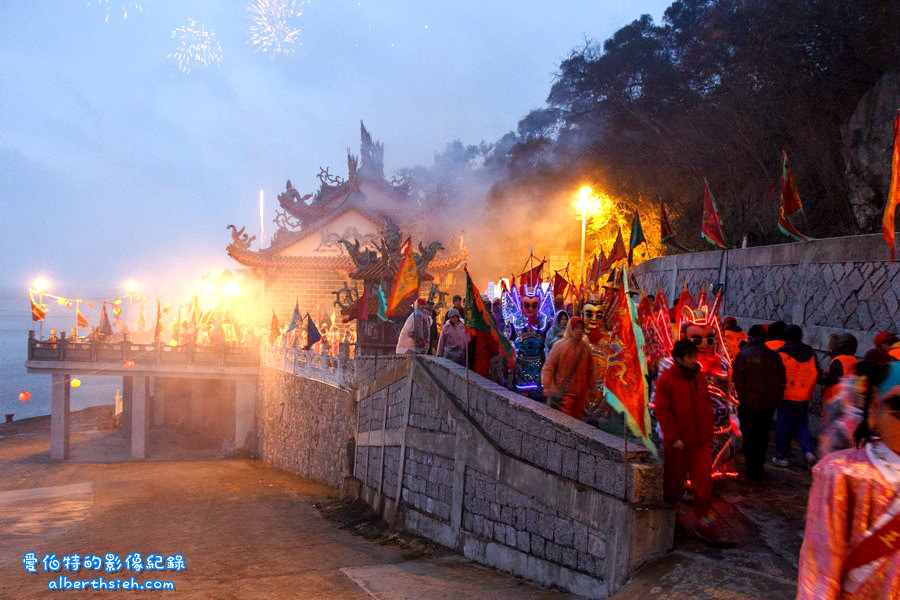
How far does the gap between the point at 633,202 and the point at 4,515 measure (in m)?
22.2

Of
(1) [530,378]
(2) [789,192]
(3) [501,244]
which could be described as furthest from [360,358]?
(3) [501,244]

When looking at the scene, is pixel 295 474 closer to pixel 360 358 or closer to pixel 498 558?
pixel 360 358

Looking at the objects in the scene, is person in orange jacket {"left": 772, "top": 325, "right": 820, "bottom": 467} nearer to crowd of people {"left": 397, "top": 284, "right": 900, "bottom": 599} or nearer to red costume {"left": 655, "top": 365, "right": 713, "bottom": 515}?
crowd of people {"left": 397, "top": 284, "right": 900, "bottom": 599}

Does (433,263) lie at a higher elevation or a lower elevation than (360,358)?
higher

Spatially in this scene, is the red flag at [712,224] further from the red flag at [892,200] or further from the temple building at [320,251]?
the temple building at [320,251]

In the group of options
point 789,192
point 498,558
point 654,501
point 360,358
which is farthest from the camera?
point 360,358

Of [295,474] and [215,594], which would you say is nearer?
[215,594]

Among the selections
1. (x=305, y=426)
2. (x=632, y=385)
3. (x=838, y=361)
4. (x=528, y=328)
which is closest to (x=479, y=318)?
(x=528, y=328)

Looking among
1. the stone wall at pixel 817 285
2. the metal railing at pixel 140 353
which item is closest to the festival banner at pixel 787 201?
the stone wall at pixel 817 285

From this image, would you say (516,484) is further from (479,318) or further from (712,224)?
(712,224)

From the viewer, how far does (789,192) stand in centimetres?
1116

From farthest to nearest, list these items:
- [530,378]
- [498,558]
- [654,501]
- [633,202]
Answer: [633,202], [530,378], [498,558], [654,501]

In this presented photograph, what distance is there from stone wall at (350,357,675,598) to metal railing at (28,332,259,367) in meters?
14.4

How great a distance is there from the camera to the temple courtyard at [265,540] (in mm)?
4984
